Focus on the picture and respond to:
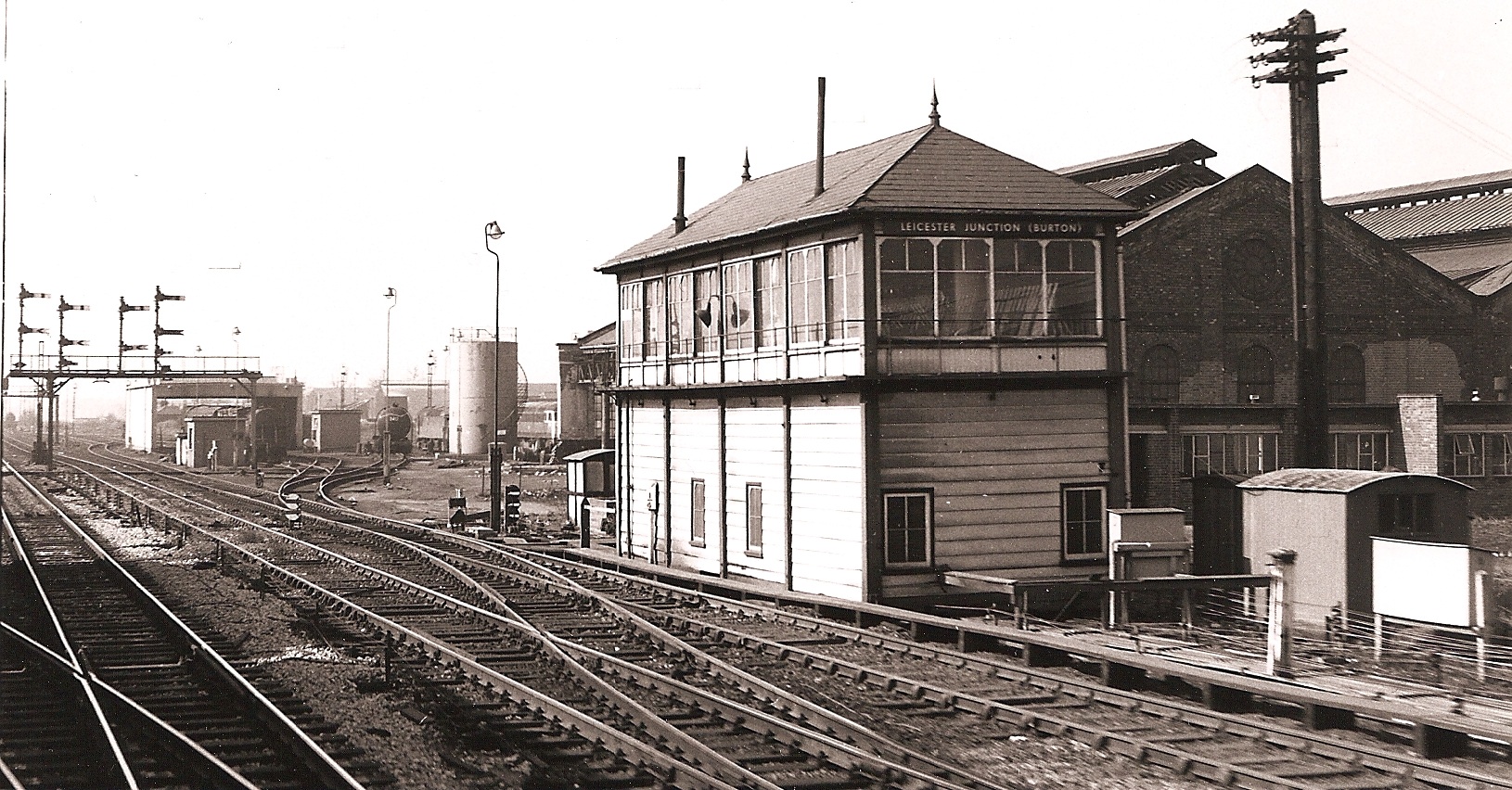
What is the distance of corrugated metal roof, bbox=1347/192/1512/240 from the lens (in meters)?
46.1

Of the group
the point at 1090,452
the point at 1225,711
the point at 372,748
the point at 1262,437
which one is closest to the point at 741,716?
the point at 372,748

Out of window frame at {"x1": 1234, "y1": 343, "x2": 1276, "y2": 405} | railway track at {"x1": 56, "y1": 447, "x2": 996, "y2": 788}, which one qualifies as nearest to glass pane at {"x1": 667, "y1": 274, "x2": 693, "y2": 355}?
railway track at {"x1": 56, "y1": 447, "x2": 996, "y2": 788}

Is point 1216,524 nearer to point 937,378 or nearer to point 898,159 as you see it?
point 937,378

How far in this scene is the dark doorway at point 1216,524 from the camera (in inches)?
874

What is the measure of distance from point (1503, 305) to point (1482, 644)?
29.1 meters

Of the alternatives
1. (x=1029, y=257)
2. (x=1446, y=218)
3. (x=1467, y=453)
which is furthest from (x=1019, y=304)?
(x=1446, y=218)

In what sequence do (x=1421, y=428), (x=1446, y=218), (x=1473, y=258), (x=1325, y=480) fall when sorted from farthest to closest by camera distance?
(x=1446, y=218) < (x=1473, y=258) < (x=1421, y=428) < (x=1325, y=480)

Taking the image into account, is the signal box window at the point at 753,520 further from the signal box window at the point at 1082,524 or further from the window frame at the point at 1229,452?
the window frame at the point at 1229,452

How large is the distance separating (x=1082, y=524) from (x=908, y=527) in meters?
3.05

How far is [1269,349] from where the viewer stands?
3781cm

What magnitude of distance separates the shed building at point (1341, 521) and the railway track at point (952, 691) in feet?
17.1


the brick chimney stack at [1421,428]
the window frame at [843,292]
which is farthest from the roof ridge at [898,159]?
the brick chimney stack at [1421,428]

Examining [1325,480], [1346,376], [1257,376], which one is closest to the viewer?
[1325,480]

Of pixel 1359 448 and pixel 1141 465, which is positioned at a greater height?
pixel 1359 448
